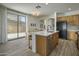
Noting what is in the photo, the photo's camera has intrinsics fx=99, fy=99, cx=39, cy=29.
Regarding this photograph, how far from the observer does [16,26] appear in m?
7.72

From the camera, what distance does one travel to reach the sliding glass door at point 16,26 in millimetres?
6930

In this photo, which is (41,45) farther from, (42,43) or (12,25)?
(12,25)

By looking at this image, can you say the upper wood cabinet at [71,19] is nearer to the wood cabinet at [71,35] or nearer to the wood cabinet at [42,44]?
the wood cabinet at [71,35]

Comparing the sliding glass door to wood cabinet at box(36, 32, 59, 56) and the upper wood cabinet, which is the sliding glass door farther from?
wood cabinet at box(36, 32, 59, 56)

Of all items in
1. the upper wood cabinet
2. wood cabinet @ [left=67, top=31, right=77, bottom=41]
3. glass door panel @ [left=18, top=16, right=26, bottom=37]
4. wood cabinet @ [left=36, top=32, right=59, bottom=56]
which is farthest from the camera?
glass door panel @ [left=18, top=16, right=26, bottom=37]

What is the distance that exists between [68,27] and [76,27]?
1.93 feet

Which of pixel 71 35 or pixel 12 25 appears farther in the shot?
pixel 12 25

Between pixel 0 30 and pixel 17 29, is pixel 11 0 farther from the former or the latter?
pixel 17 29

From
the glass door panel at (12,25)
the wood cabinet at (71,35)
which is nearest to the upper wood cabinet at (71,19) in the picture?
the wood cabinet at (71,35)

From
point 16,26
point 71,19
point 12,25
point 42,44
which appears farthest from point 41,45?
point 71,19

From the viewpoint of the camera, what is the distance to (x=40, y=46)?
13.0 feet

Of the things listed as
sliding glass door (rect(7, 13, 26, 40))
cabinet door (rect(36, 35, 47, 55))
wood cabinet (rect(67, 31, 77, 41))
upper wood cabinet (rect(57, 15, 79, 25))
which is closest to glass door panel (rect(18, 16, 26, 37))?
sliding glass door (rect(7, 13, 26, 40))

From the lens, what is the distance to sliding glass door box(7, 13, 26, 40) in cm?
693

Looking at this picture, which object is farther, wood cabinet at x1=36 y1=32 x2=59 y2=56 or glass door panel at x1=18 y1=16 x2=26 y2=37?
glass door panel at x1=18 y1=16 x2=26 y2=37
